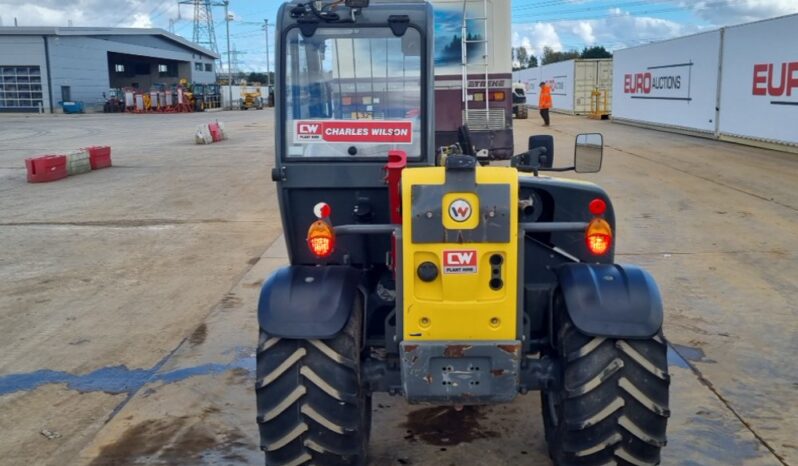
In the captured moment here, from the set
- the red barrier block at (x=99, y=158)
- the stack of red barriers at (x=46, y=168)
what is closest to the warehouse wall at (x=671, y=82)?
the red barrier block at (x=99, y=158)

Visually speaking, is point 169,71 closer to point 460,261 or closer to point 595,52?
point 595,52

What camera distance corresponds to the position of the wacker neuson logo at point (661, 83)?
26219 mm

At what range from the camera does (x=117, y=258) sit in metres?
9.80

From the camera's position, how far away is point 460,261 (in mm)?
3391

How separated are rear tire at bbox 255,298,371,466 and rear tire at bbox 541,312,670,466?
3.32ft

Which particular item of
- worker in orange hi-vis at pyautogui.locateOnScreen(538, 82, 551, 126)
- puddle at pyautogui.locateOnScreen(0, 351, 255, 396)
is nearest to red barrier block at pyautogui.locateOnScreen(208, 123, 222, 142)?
worker in orange hi-vis at pyautogui.locateOnScreen(538, 82, 551, 126)

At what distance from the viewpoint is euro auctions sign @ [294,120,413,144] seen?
439 centimetres

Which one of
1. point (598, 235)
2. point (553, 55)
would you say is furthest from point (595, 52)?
point (598, 235)

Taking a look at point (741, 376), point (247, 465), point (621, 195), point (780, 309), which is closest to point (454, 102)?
point (621, 195)

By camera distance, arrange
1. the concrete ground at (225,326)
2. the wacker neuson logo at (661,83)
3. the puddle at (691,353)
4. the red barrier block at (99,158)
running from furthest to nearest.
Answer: the wacker neuson logo at (661,83), the red barrier block at (99,158), the puddle at (691,353), the concrete ground at (225,326)

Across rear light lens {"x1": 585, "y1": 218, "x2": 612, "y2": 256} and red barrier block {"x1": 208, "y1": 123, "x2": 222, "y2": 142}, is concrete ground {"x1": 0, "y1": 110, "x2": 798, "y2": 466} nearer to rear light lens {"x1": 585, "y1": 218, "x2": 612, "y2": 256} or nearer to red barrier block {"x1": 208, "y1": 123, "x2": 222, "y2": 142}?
rear light lens {"x1": 585, "y1": 218, "x2": 612, "y2": 256}

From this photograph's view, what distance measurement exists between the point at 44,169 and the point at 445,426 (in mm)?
14995

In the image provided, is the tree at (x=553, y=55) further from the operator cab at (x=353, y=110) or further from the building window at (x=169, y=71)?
the operator cab at (x=353, y=110)

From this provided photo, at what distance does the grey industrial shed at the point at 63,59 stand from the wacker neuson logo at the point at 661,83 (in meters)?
45.8
